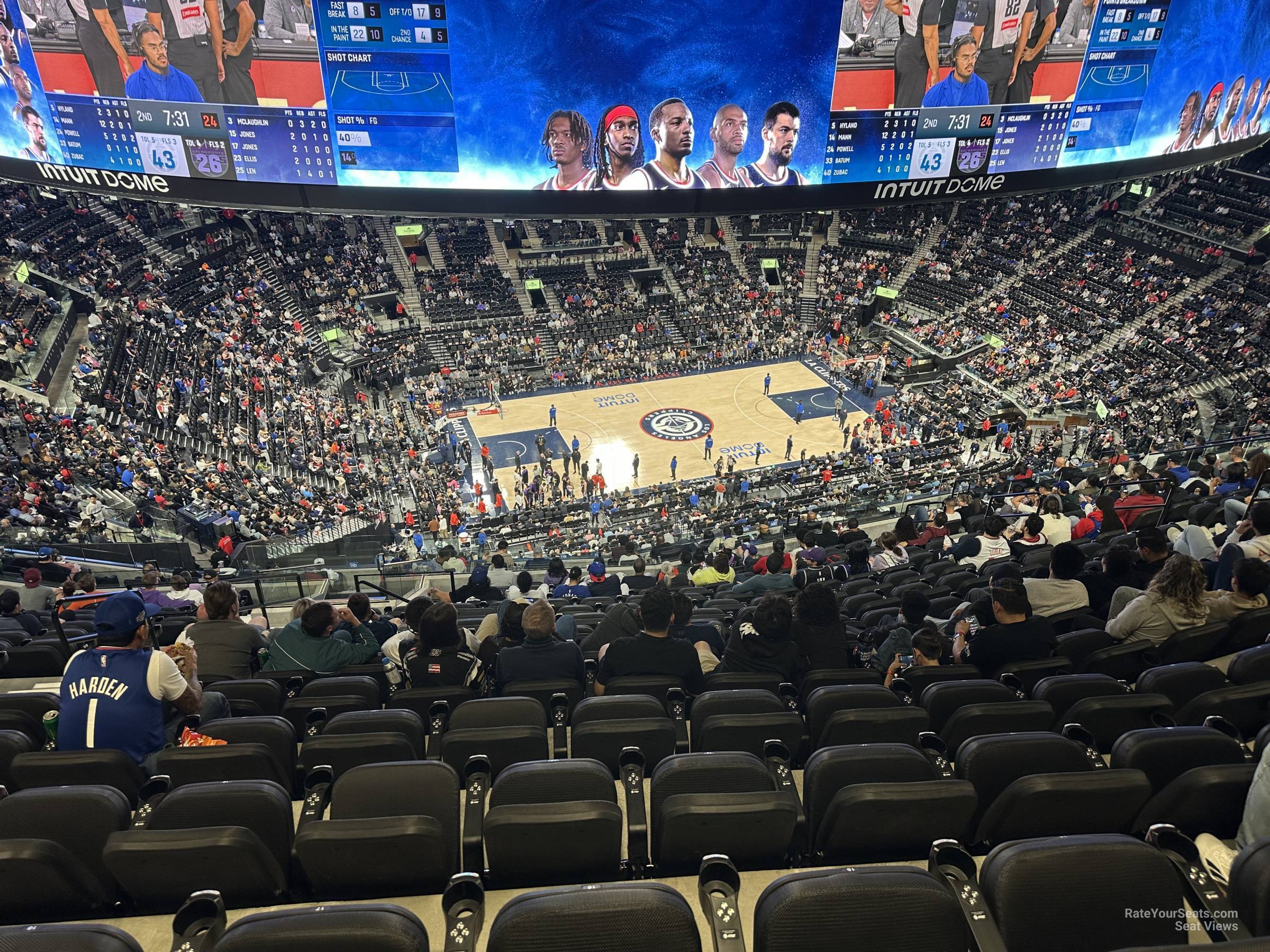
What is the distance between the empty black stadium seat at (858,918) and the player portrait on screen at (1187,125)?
30.1 metres

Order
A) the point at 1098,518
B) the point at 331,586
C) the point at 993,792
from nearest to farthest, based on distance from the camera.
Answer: the point at 993,792, the point at 1098,518, the point at 331,586

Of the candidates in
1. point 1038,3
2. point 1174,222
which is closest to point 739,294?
point 1174,222

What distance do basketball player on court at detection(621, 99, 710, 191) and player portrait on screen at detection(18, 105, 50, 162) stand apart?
53.1 ft

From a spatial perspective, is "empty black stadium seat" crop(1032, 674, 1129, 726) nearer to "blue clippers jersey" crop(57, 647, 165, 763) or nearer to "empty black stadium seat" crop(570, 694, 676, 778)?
"empty black stadium seat" crop(570, 694, 676, 778)

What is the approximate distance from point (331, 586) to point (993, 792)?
1298 centimetres

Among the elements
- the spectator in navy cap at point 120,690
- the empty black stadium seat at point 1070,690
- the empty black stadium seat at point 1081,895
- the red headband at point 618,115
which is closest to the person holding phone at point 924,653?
the empty black stadium seat at point 1070,690

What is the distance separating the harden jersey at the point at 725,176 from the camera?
74.4ft

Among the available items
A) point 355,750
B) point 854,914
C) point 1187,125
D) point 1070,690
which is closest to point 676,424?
point 1187,125

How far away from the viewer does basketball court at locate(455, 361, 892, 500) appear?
3469cm

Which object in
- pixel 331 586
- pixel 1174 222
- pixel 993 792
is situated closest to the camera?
pixel 993 792

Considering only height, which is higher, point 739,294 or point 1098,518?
point 739,294

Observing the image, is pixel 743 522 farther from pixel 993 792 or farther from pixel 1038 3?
pixel 993 792

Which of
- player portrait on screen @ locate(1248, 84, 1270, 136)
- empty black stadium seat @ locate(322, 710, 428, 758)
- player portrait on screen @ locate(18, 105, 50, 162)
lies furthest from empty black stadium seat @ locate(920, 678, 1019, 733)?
player portrait on screen @ locate(1248, 84, 1270, 136)

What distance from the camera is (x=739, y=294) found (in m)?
47.2
